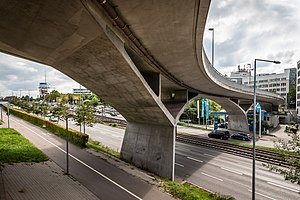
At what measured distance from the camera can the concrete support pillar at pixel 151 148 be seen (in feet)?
56.7

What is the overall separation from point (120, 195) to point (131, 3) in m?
10.8

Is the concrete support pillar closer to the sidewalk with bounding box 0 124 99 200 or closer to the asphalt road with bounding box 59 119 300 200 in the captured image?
the asphalt road with bounding box 59 119 300 200

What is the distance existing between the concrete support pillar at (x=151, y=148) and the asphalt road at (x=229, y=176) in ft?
5.72

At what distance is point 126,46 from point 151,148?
35.9 feet

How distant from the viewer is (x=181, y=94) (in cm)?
2295

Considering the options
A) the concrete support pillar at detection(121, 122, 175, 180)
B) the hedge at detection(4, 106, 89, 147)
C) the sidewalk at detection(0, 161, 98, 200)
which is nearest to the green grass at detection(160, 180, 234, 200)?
the concrete support pillar at detection(121, 122, 175, 180)

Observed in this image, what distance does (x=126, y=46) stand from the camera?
11.0m

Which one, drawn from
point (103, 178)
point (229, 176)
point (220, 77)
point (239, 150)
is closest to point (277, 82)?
point (239, 150)

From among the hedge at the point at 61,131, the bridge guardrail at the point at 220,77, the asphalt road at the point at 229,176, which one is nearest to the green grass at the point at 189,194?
the asphalt road at the point at 229,176

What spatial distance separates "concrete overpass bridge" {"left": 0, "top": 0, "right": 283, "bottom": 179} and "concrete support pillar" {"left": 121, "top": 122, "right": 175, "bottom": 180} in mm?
85

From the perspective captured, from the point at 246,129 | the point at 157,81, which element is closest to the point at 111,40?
the point at 157,81

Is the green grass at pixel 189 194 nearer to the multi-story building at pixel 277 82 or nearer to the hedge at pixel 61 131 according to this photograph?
the hedge at pixel 61 131

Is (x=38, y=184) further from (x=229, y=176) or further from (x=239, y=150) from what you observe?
(x=239, y=150)

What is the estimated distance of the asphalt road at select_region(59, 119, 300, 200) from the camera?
14.6 m
